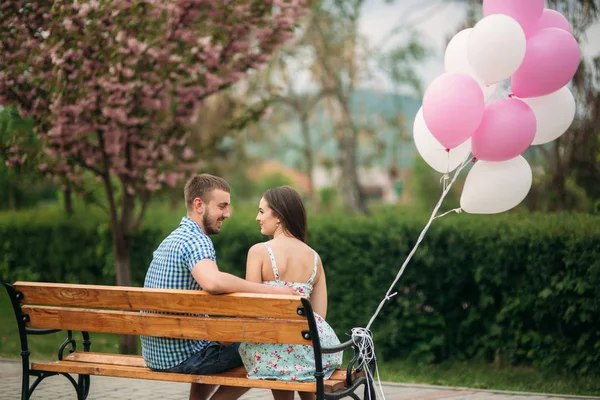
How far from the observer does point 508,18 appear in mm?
4949

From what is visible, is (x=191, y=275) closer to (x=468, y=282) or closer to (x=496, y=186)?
(x=496, y=186)

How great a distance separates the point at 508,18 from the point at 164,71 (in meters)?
4.90

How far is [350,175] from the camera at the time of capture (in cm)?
3419

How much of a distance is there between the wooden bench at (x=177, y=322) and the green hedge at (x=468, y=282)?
3.47 m

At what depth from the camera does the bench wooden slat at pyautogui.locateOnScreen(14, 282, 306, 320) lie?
4.38 m

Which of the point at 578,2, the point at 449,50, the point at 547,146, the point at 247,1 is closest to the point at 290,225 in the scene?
the point at 449,50

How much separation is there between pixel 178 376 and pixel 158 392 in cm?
222

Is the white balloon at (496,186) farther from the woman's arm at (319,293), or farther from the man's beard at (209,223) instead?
the man's beard at (209,223)

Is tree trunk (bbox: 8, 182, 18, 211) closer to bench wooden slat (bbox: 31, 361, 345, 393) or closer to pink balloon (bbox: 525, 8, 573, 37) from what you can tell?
bench wooden slat (bbox: 31, 361, 345, 393)

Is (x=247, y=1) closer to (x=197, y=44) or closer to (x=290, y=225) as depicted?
(x=197, y=44)

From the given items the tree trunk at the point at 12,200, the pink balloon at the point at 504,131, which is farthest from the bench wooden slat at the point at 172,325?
the tree trunk at the point at 12,200

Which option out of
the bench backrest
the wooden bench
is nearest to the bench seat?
the wooden bench

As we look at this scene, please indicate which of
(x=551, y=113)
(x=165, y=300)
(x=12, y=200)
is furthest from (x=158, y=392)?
(x=12, y=200)

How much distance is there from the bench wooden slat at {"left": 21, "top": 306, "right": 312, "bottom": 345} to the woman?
0.60 ft
